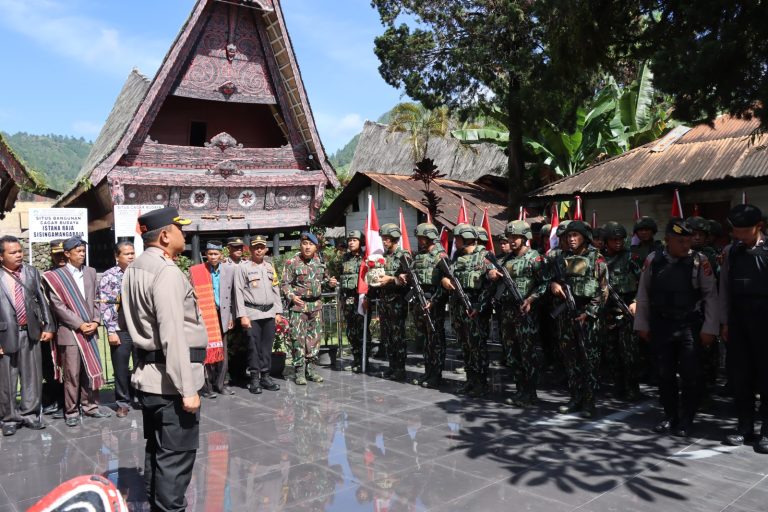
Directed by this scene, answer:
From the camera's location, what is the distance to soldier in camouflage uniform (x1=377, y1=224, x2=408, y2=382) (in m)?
7.65

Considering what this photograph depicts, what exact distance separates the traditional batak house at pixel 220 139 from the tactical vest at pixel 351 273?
6369 mm

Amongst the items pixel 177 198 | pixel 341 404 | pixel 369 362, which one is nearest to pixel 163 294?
pixel 341 404

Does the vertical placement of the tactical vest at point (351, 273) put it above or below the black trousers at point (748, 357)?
above

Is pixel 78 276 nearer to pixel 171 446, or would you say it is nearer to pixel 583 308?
pixel 171 446

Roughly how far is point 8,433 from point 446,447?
428cm

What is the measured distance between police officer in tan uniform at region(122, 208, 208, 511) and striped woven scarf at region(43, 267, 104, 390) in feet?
9.95

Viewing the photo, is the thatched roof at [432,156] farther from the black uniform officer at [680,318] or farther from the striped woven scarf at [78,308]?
the striped woven scarf at [78,308]

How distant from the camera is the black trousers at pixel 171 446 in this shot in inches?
135

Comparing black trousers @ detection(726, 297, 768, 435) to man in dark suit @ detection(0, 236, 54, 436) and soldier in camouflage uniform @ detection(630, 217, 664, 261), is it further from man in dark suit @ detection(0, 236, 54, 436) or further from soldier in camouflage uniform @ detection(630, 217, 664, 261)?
man in dark suit @ detection(0, 236, 54, 436)

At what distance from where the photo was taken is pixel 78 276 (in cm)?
622

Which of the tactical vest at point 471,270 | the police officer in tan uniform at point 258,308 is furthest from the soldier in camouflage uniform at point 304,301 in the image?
the tactical vest at point 471,270

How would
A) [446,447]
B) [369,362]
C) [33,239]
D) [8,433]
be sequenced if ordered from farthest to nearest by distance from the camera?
[369,362]
[33,239]
[8,433]
[446,447]

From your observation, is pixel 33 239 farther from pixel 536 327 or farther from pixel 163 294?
pixel 536 327

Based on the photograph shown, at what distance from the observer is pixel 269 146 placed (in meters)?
15.6
